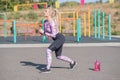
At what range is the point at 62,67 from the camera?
13.0 metres

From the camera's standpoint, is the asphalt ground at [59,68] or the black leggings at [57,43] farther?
the black leggings at [57,43]

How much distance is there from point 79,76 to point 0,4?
4269cm

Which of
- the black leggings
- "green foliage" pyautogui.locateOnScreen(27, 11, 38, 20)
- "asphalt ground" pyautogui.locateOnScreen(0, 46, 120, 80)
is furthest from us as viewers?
"green foliage" pyautogui.locateOnScreen(27, 11, 38, 20)

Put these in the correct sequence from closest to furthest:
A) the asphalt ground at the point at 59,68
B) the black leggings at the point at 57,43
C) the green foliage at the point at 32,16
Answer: the asphalt ground at the point at 59,68, the black leggings at the point at 57,43, the green foliage at the point at 32,16

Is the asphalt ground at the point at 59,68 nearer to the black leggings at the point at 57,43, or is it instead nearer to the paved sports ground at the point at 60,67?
the paved sports ground at the point at 60,67

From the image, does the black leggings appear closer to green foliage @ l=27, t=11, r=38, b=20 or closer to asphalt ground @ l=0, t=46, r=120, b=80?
asphalt ground @ l=0, t=46, r=120, b=80

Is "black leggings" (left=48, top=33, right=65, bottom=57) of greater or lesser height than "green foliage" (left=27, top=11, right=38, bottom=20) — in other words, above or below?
above

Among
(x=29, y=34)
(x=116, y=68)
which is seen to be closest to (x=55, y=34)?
(x=116, y=68)

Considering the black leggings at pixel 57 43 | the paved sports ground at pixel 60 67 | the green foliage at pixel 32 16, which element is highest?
the black leggings at pixel 57 43

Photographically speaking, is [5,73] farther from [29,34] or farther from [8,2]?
[8,2]

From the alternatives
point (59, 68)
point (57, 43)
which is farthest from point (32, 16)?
point (57, 43)

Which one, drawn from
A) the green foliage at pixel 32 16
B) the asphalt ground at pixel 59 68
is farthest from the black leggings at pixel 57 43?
the green foliage at pixel 32 16

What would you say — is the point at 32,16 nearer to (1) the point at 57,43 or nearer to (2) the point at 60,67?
(2) the point at 60,67

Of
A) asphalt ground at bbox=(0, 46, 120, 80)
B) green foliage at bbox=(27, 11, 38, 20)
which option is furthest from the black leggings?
green foliage at bbox=(27, 11, 38, 20)
